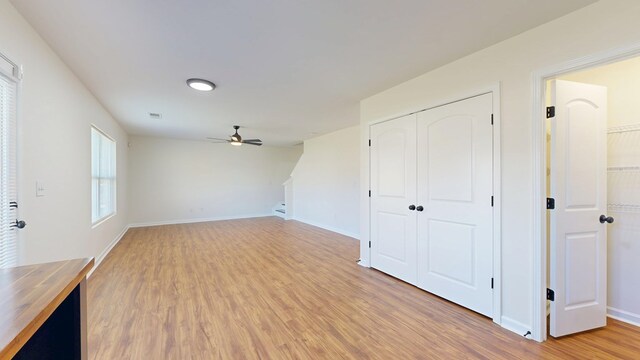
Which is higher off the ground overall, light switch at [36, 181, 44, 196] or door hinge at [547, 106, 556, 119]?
door hinge at [547, 106, 556, 119]

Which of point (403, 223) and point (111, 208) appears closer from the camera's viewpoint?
point (403, 223)

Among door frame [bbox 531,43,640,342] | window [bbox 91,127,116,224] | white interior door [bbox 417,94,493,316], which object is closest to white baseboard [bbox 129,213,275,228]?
window [bbox 91,127,116,224]

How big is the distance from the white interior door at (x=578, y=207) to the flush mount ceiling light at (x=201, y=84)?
3330mm

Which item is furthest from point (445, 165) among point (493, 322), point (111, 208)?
point (111, 208)

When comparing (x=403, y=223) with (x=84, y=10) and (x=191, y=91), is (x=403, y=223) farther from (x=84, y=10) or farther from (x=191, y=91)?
(x=84, y=10)

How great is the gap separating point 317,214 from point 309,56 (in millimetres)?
5032

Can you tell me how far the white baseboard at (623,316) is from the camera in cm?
227

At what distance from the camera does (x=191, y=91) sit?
3.45 meters

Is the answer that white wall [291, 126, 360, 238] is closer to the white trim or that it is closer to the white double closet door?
the white double closet door

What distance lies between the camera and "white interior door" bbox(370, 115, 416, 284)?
10.3 feet

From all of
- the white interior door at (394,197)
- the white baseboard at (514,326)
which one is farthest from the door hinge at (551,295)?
the white interior door at (394,197)

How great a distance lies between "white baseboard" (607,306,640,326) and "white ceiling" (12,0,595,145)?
2.56 metres

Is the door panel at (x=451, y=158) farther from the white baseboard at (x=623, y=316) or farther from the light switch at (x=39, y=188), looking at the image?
the light switch at (x=39, y=188)

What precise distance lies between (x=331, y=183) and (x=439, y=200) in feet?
12.5
